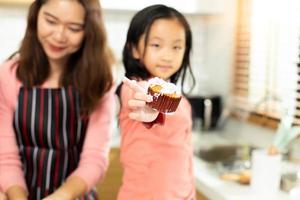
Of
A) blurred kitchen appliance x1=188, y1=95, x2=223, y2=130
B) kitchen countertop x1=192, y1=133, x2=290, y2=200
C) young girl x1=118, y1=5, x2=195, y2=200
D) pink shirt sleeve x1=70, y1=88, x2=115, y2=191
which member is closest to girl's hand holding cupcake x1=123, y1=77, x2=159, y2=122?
young girl x1=118, y1=5, x2=195, y2=200

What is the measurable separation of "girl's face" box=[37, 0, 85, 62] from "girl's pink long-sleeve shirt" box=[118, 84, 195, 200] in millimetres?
166

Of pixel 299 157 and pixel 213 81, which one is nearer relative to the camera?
pixel 299 157

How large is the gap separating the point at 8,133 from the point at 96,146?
17 cm

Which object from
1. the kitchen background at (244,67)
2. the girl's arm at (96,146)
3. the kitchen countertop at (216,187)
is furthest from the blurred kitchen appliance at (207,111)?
the girl's arm at (96,146)

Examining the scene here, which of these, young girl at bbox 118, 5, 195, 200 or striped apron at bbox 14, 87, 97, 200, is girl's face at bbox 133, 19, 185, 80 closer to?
young girl at bbox 118, 5, 195, 200

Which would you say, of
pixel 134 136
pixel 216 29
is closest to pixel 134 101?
pixel 134 136

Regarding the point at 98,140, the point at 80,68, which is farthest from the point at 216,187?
the point at 80,68

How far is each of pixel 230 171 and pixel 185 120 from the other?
49 centimetres

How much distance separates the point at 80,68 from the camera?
0.76 meters

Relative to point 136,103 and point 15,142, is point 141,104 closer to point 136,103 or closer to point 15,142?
point 136,103

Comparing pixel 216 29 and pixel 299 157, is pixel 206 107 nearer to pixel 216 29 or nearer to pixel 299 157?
pixel 299 157

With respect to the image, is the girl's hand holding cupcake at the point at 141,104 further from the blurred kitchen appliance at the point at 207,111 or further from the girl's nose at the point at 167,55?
the blurred kitchen appliance at the point at 207,111

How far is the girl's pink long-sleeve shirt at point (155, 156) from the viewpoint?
21.7 inches

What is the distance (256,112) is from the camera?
4.27 ft
